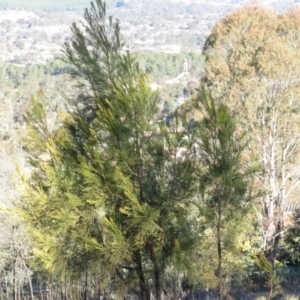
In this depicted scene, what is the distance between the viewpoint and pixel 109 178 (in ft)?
11.9

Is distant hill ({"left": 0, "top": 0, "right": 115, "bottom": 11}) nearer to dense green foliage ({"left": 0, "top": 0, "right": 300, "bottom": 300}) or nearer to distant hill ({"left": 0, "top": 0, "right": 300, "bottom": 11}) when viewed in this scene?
distant hill ({"left": 0, "top": 0, "right": 300, "bottom": 11})

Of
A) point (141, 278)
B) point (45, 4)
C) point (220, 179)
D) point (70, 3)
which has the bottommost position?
point (141, 278)

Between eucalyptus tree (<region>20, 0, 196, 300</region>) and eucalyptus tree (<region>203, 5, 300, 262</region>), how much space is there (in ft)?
12.7

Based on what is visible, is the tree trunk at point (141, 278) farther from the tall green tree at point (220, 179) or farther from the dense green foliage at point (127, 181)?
the tall green tree at point (220, 179)

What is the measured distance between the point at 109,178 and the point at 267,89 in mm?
4732

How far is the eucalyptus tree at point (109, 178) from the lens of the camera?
3613mm

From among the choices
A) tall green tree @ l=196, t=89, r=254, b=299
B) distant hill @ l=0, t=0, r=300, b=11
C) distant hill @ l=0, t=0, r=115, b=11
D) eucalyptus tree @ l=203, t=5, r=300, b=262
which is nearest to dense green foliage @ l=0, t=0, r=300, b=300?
tall green tree @ l=196, t=89, r=254, b=299

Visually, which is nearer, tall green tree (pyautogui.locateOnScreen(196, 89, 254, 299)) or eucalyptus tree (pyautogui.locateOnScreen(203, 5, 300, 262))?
tall green tree (pyautogui.locateOnScreen(196, 89, 254, 299))

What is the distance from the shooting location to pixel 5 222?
6809 mm

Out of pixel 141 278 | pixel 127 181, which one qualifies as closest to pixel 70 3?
pixel 141 278

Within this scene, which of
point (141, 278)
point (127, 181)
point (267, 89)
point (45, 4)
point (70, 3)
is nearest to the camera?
point (127, 181)

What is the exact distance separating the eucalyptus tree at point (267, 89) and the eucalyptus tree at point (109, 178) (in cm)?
388

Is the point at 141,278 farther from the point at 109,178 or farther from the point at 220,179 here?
the point at 220,179

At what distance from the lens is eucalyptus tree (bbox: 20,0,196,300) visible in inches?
142
